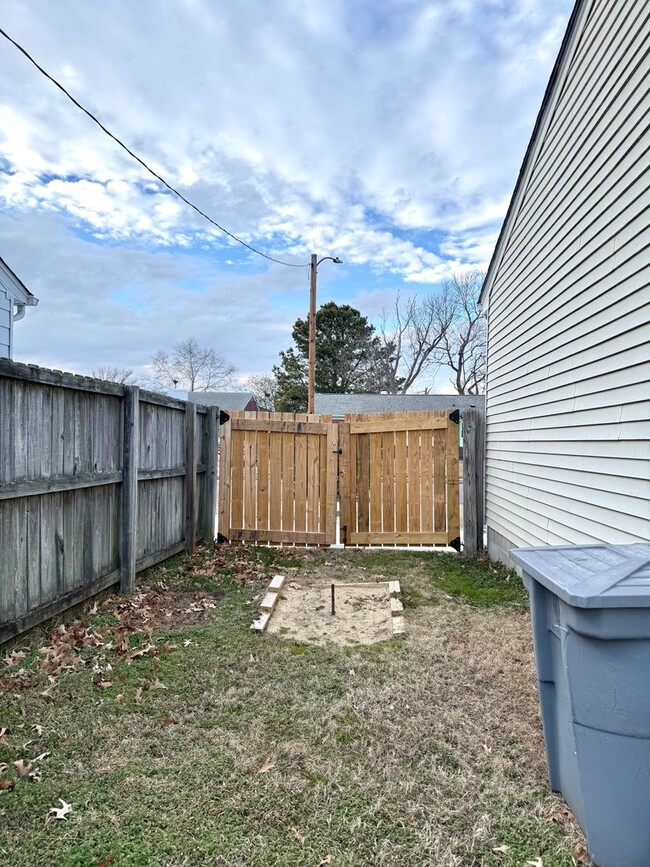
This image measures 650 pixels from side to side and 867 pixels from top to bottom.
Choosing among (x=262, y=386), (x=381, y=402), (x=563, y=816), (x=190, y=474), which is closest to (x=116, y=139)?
(x=190, y=474)

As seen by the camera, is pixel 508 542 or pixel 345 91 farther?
pixel 345 91

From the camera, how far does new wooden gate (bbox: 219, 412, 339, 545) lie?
6156mm

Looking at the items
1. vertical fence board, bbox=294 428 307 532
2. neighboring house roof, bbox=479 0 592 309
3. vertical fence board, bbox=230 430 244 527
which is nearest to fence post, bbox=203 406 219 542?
vertical fence board, bbox=230 430 244 527

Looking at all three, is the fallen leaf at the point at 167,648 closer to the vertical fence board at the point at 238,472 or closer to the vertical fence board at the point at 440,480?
the vertical fence board at the point at 238,472

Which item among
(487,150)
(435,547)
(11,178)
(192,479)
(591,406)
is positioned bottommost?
(435,547)

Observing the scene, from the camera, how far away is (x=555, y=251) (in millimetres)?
4148

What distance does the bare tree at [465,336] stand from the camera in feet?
93.2

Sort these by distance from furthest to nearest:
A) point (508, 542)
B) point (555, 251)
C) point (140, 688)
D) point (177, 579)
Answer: point (508, 542) < point (177, 579) < point (555, 251) < point (140, 688)

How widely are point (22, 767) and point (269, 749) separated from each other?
93cm

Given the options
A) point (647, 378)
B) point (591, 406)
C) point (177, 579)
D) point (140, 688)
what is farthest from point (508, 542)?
point (140, 688)

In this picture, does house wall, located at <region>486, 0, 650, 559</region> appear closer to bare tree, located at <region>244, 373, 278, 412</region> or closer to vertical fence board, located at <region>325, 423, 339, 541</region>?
vertical fence board, located at <region>325, 423, 339, 541</region>

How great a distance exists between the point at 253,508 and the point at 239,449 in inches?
30.3

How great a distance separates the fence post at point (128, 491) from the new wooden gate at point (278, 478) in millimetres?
2177

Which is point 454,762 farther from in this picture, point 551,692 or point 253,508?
point 253,508
